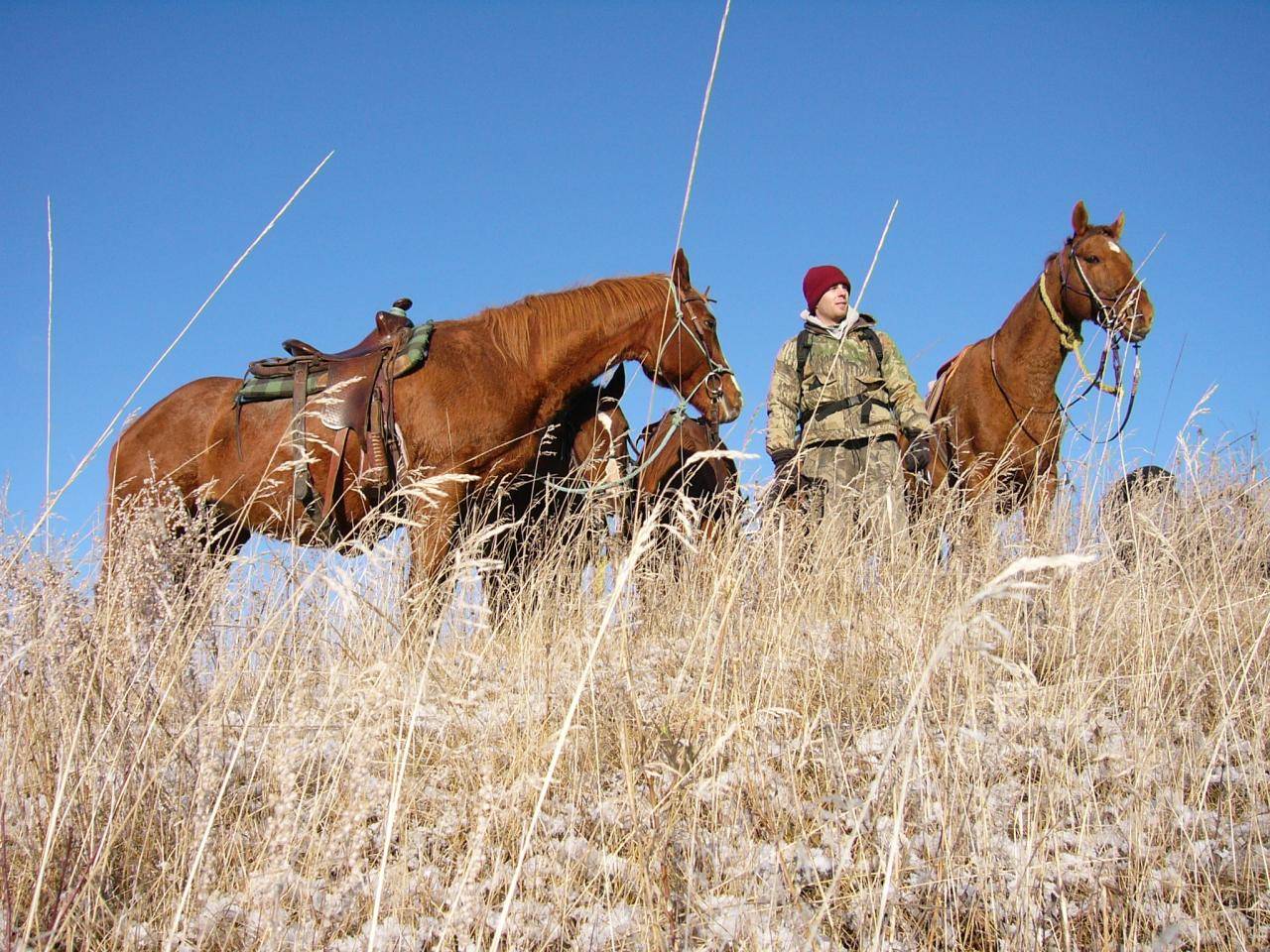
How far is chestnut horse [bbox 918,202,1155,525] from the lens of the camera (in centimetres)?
573

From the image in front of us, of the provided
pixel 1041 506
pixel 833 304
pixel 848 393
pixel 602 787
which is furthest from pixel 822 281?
pixel 602 787

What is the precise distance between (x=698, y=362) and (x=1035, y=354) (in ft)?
7.74

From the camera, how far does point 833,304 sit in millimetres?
5027

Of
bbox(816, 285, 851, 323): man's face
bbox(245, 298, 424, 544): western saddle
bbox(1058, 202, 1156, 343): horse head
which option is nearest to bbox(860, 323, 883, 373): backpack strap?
bbox(816, 285, 851, 323): man's face

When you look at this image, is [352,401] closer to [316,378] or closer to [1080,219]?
[316,378]

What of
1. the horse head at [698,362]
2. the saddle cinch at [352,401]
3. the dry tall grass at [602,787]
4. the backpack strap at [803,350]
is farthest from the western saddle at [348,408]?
the backpack strap at [803,350]

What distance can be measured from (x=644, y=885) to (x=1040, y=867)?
779 mm

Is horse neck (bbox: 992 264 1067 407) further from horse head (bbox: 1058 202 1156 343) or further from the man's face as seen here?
the man's face

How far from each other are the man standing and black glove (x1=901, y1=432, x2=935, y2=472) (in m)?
0.03

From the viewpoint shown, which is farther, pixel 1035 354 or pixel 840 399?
pixel 1035 354

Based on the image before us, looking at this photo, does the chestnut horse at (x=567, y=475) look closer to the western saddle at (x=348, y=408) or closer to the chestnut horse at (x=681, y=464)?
the chestnut horse at (x=681, y=464)

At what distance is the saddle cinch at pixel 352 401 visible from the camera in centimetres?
466

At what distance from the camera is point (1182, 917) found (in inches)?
66.9

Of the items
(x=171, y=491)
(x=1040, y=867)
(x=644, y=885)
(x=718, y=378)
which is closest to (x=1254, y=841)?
(x=1040, y=867)
